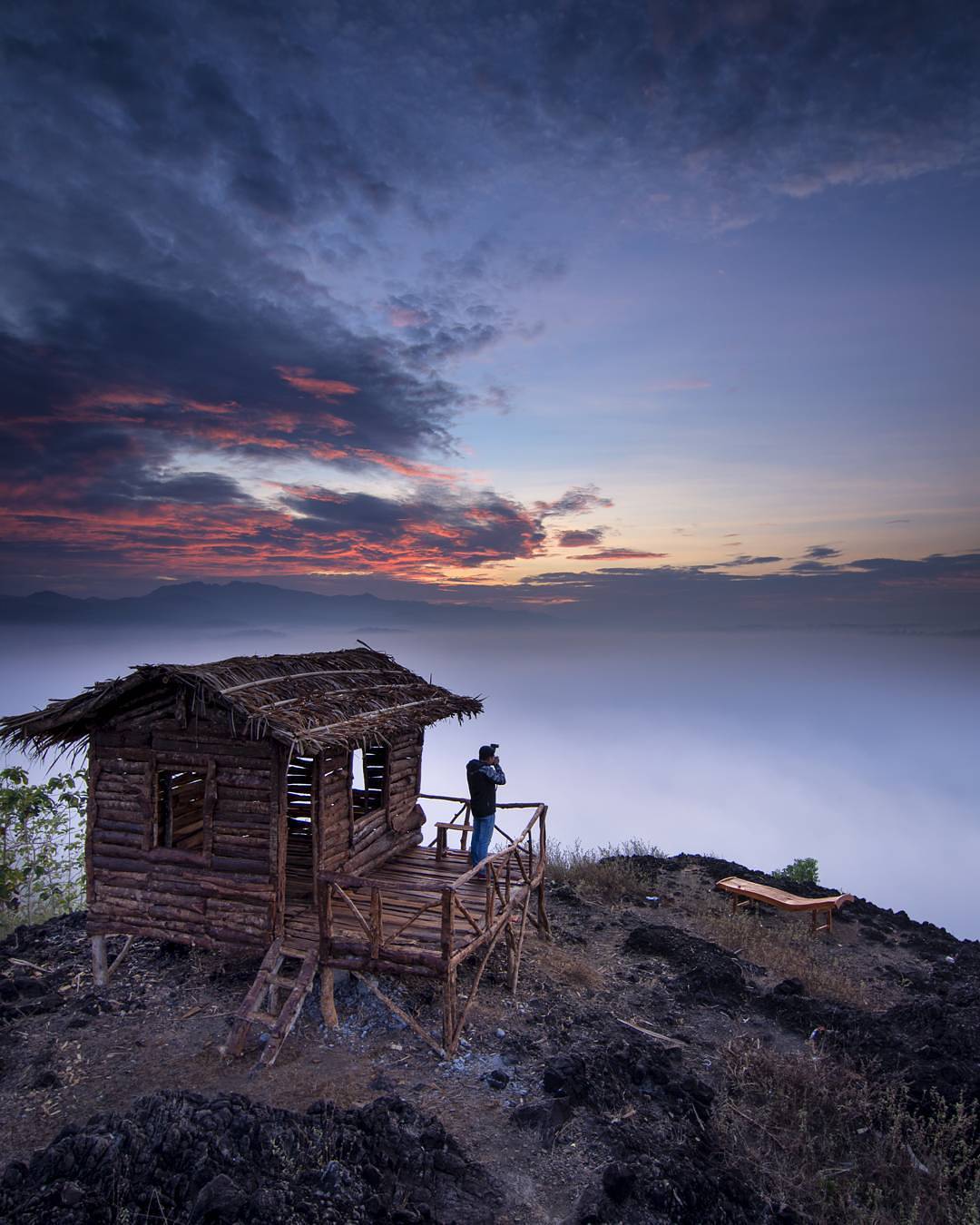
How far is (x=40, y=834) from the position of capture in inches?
744

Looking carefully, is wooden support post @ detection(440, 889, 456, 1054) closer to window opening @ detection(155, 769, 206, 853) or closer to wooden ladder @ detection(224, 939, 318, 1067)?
wooden ladder @ detection(224, 939, 318, 1067)

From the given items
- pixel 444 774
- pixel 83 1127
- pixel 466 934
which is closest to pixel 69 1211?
pixel 83 1127

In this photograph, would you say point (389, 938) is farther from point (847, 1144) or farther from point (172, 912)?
point (847, 1144)

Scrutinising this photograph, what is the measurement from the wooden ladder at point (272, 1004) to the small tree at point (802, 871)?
686 inches

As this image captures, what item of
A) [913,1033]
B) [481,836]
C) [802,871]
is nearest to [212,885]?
[481,836]

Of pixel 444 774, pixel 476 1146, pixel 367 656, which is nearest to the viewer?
pixel 476 1146

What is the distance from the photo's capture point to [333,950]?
1106 centimetres

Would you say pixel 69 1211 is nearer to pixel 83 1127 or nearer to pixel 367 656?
pixel 83 1127

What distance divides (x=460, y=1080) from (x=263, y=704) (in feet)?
20.7

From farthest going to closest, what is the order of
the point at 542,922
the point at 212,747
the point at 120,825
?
the point at 542,922, the point at 120,825, the point at 212,747

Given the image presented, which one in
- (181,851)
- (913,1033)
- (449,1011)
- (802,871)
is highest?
(181,851)

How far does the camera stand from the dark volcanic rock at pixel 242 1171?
6.33 m

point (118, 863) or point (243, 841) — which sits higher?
point (243, 841)

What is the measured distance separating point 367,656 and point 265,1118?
10.5 metres
